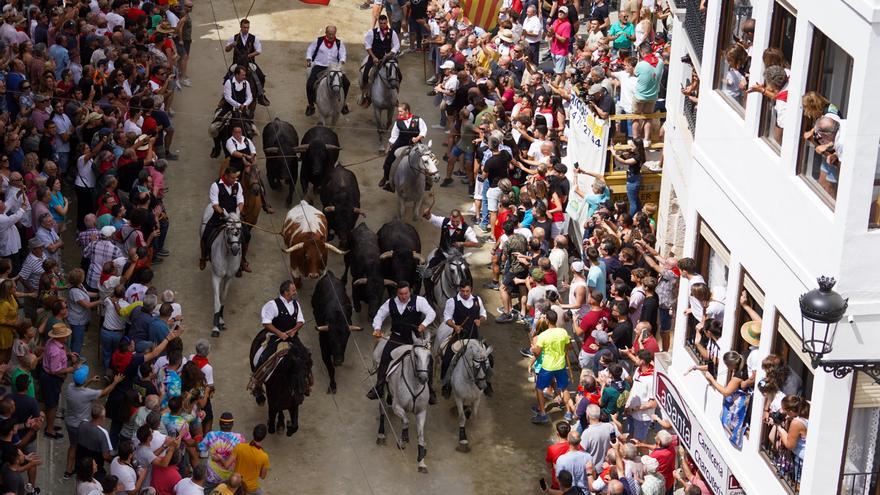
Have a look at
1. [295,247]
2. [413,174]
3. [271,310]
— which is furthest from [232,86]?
[271,310]

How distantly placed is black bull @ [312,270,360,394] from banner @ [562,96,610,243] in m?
3.81

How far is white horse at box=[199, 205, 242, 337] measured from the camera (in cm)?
2300

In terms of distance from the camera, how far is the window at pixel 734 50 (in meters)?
17.6

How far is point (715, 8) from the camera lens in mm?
18328

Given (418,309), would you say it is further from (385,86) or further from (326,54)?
(326,54)

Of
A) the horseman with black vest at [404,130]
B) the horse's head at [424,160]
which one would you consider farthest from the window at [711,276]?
the horseman with black vest at [404,130]

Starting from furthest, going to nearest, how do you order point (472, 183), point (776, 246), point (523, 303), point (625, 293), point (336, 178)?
point (472, 183)
point (336, 178)
point (523, 303)
point (625, 293)
point (776, 246)

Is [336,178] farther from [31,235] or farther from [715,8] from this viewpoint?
[715,8]

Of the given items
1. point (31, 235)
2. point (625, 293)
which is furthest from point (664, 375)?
point (31, 235)

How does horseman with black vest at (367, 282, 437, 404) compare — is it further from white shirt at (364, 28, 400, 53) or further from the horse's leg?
white shirt at (364, 28, 400, 53)

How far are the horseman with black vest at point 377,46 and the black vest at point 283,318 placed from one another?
29.0 ft

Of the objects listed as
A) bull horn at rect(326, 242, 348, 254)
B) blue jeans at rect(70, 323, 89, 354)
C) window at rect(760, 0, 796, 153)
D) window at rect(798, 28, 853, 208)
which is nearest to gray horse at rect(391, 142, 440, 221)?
bull horn at rect(326, 242, 348, 254)

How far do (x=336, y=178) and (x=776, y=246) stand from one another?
1065 centimetres

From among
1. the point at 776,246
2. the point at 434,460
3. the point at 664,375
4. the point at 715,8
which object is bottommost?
the point at 434,460
